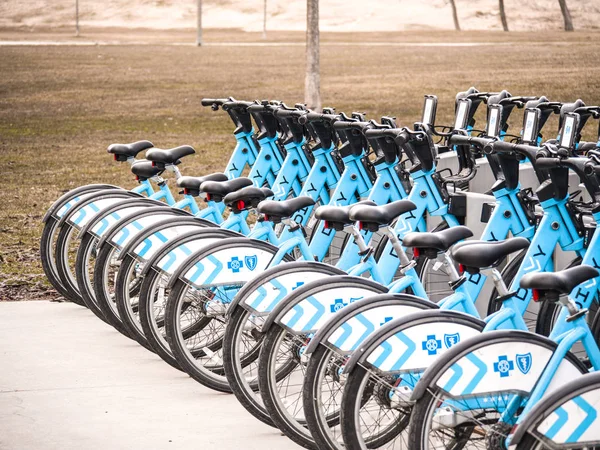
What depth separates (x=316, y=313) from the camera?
14.2 ft

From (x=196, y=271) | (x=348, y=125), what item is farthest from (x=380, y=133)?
(x=196, y=271)

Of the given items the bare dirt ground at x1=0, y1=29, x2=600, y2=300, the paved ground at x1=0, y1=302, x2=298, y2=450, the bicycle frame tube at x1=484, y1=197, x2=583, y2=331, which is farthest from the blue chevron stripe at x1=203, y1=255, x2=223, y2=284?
the bare dirt ground at x1=0, y1=29, x2=600, y2=300

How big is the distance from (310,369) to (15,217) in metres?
7.25

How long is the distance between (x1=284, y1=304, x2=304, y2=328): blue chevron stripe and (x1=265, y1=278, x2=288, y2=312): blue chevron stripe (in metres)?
0.27

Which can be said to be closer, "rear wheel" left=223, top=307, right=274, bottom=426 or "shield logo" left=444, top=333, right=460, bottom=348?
"shield logo" left=444, top=333, right=460, bottom=348

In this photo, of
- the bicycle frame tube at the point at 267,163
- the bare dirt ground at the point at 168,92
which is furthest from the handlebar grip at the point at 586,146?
the bare dirt ground at the point at 168,92

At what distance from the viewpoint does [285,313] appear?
14.1ft

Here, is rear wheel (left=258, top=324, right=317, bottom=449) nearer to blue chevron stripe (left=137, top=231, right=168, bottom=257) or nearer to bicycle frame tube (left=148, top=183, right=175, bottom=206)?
blue chevron stripe (left=137, top=231, right=168, bottom=257)

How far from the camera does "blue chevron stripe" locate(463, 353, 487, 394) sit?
344 centimetres

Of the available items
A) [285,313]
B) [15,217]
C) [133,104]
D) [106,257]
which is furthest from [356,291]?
[133,104]

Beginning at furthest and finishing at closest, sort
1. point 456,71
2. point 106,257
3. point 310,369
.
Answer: point 456,71, point 106,257, point 310,369

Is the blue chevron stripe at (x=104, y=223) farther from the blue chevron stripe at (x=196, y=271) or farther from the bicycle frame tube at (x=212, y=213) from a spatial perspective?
the blue chevron stripe at (x=196, y=271)

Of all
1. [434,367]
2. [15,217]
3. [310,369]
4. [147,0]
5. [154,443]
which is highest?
[434,367]

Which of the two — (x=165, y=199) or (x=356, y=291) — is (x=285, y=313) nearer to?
(x=356, y=291)
